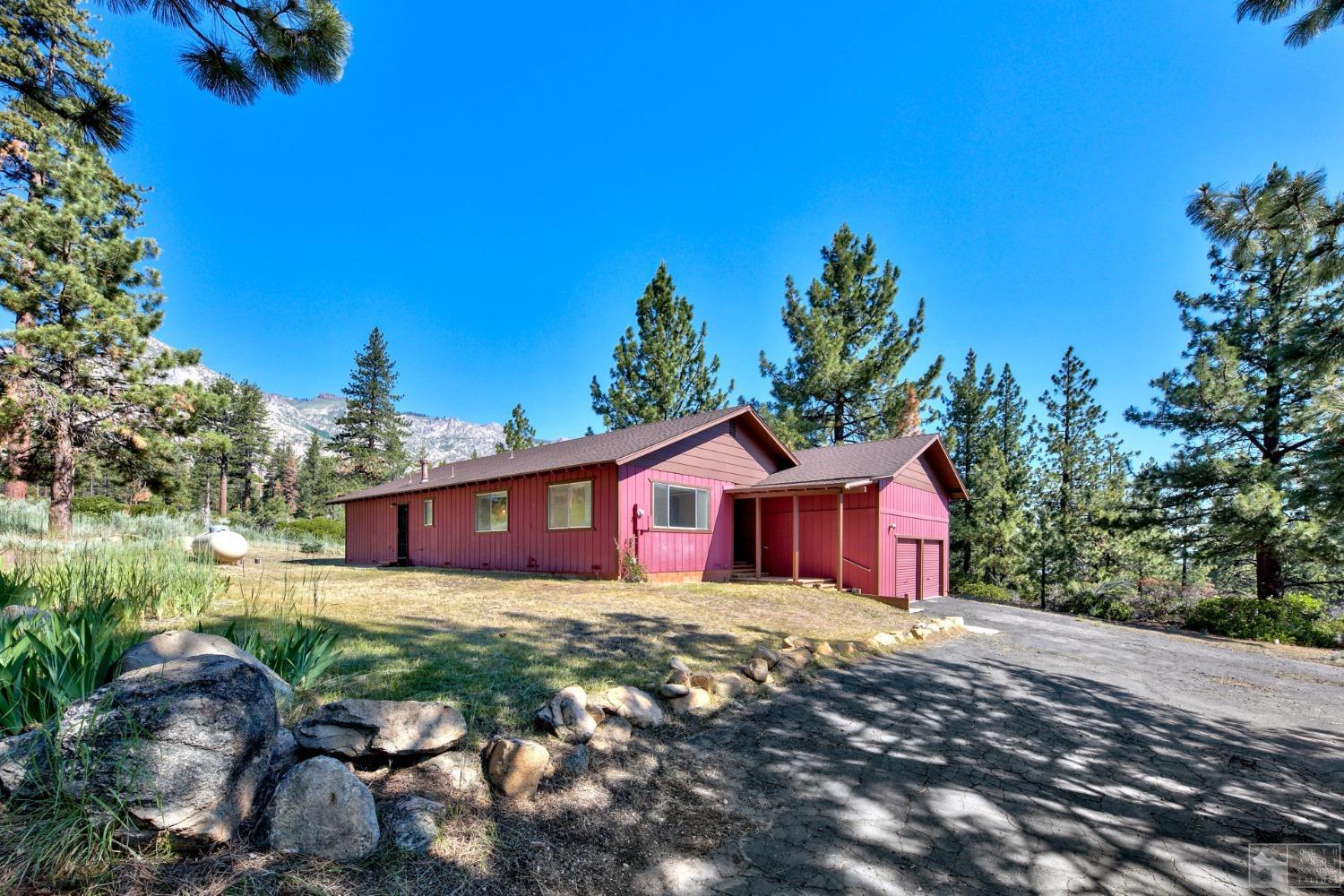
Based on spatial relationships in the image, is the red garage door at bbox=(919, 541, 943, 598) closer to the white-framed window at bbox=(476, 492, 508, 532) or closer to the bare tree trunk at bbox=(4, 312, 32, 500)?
the white-framed window at bbox=(476, 492, 508, 532)

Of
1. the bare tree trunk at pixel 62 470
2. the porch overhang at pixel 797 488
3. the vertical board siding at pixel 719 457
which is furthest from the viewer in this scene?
the bare tree trunk at pixel 62 470

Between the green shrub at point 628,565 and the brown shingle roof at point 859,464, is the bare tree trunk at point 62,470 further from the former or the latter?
the brown shingle roof at point 859,464

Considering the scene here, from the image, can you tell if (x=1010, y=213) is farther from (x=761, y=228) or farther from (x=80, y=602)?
(x=80, y=602)

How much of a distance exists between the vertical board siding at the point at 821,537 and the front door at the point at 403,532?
12157mm

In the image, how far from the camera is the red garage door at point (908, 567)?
1427 centimetres

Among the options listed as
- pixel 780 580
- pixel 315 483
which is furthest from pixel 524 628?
pixel 315 483

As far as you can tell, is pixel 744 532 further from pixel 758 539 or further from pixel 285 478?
pixel 285 478

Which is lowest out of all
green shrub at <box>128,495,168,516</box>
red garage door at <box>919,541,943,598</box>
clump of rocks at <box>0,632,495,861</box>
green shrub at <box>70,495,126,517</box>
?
red garage door at <box>919,541,943,598</box>

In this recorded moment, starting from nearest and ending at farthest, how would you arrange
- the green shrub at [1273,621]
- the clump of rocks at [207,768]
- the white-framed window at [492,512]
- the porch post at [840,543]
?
the clump of rocks at [207,768], the green shrub at [1273,621], the porch post at [840,543], the white-framed window at [492,512]

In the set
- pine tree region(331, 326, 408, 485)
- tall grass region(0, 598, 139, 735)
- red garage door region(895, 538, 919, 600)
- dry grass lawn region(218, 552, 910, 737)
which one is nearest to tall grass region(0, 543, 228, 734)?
tall grass region(0, 598, 139, 735)

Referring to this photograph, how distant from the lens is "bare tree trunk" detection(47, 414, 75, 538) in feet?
43.6

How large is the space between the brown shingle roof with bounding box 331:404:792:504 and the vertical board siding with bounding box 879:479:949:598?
326 centimetres

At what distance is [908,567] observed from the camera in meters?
14.7

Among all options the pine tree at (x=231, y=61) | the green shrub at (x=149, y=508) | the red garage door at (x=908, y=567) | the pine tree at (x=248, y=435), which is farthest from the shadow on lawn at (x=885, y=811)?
the pine tree at (x=248, y=435)
